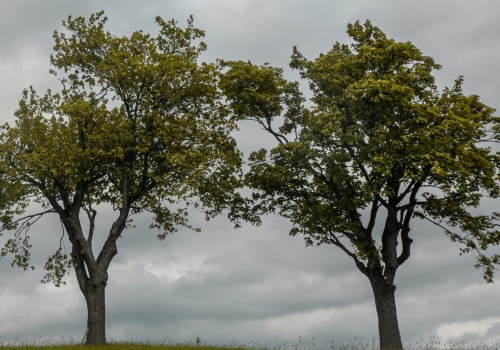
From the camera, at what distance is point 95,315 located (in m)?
34.0

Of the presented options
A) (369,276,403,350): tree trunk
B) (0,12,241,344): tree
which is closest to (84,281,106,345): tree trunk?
(0,12,241,344): tree

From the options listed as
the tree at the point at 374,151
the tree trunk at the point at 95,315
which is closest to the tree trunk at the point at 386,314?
the tree at the point at 374,151

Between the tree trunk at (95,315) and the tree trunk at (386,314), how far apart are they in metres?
16.8

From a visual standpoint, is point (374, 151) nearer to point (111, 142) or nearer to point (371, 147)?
point (371, 147)

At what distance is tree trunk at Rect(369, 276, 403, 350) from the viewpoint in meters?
35.3

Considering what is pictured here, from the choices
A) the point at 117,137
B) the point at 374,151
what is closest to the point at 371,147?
the point at 374,151

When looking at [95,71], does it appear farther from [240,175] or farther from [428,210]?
[428,210]

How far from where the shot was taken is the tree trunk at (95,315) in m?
33.5

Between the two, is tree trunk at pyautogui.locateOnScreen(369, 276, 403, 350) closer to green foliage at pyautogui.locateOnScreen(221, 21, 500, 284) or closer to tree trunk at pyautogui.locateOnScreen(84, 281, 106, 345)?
green foliage at pyautogui.locateOnScreen(221, 21, 500, 284)

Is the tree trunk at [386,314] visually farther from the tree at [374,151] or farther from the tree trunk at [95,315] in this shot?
the tree trunk at [95,315]

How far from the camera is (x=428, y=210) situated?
38594 mm

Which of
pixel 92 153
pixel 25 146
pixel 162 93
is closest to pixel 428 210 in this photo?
pixel 162 93

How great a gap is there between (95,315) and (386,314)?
17722 millimetres

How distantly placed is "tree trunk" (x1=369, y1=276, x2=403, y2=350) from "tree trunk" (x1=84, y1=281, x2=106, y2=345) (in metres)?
16.8
